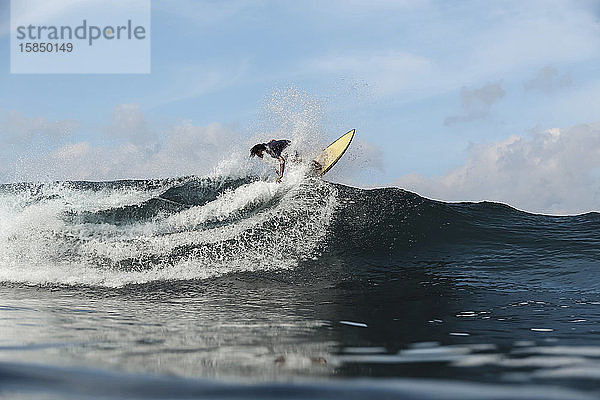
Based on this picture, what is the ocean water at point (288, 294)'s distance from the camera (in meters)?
1.88

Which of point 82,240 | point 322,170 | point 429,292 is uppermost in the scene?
point 322,170

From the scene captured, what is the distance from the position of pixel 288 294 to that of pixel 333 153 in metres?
6.53

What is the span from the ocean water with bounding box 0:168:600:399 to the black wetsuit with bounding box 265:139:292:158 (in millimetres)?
670

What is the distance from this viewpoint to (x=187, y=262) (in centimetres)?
786

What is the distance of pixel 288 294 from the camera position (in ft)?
19.4

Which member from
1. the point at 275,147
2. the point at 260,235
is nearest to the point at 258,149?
the point at 275,147

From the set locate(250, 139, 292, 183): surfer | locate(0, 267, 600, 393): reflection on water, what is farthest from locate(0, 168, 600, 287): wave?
locate(0, 267, 600, 393): reflection on water

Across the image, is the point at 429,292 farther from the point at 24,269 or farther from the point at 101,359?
the point at 24,269

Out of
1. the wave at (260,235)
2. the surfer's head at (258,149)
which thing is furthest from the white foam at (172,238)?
the surfer's head at (258,149)

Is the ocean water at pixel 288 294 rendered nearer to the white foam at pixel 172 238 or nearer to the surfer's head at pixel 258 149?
the white foam at pixel 172 238

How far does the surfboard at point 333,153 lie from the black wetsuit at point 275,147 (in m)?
1.17

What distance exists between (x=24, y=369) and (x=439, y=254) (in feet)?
25.0

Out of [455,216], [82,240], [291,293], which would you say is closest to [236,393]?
[291,293]

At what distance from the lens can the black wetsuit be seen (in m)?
10.6
